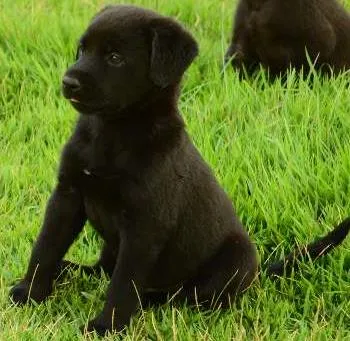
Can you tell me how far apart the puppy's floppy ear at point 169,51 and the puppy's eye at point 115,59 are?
3.9 inches

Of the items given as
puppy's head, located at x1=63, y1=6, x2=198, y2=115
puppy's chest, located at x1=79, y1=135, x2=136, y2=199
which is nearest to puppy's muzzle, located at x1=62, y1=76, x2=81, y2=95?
puppy's head, located at x1=63, y1=6, x2=198, y2=115

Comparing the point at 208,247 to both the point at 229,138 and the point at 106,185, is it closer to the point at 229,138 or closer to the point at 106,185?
the point at 106,185

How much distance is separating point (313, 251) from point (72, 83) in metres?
1.15

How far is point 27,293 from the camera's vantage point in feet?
10.6

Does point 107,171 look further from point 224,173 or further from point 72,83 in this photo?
point 224,173

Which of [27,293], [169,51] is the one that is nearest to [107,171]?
[169,51]

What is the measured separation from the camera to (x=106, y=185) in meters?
2.96

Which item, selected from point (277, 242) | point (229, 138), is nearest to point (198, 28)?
point (229, 138)

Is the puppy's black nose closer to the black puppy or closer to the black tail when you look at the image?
the black tail

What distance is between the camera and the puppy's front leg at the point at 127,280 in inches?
117

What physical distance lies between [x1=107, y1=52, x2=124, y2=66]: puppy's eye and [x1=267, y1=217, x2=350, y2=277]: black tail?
1050mm

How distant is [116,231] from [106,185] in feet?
0.60

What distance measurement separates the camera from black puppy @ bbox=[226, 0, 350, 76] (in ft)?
16.4

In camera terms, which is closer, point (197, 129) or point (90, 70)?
point (90, 70)
